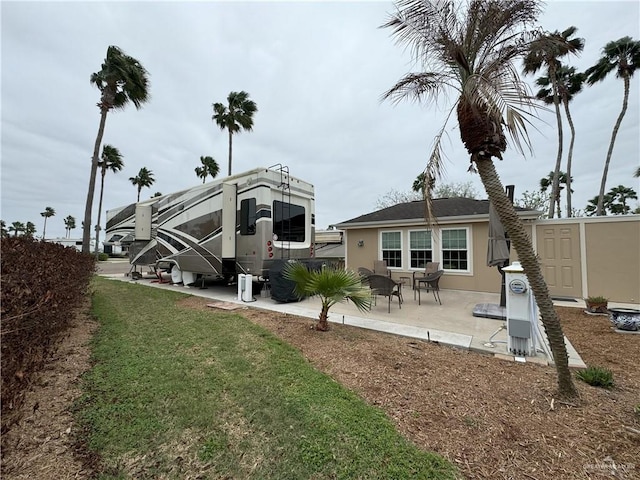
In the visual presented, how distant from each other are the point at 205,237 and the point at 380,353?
6.71 metres

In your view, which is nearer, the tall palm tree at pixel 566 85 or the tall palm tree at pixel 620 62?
the tall palm tree at pixel 620 62

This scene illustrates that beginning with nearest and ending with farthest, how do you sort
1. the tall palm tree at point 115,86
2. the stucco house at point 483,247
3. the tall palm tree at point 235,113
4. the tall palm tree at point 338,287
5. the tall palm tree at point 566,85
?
the tall palm tree at point 338,287
the stucco house at point 483,247
the tall palm tree at point 115,86
the tall palm tree at point 566,85
the tall palm tree at point 235,113

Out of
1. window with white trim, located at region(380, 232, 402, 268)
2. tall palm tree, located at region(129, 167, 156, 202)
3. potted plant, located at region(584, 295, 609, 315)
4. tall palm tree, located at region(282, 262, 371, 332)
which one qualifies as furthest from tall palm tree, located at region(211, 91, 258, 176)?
tall palm tree, located at region(129, 167, 156, 202)

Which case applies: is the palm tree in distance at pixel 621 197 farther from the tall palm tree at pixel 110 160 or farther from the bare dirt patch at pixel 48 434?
the tall palm tree at pixel 110 160

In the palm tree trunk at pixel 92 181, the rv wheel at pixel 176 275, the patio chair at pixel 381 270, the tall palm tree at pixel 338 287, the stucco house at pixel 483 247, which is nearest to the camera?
the tall palm tree at pixel 338 287

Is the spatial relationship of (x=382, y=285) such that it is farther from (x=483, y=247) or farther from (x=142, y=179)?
(x=142, y=179)

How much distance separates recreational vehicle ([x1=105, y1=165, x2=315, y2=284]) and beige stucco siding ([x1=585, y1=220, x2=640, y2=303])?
8.29 metres

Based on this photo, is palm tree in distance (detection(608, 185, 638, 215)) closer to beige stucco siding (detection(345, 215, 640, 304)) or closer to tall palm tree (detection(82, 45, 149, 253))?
beige stucco siding (detection(345, 215, 640, 304))

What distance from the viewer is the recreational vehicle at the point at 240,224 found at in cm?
745

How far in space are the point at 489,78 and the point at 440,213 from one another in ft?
25.4

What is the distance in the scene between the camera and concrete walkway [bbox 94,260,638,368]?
163 inches

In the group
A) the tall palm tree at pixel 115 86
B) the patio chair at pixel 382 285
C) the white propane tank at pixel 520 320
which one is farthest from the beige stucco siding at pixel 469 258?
the tall palm tree at pixel 115 86

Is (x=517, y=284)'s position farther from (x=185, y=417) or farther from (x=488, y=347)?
(x=185, y=417)

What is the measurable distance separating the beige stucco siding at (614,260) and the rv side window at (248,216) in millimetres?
9669
